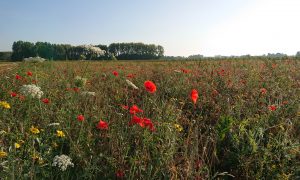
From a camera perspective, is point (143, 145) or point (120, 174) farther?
point (143, 145)

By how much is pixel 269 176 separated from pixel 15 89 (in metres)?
4.66

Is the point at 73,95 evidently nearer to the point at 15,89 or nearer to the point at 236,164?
the point at 15,89

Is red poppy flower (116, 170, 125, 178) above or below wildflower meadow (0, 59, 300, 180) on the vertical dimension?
below

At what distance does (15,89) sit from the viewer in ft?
18.4

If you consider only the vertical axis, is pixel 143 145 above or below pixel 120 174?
above

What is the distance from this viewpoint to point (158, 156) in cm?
275

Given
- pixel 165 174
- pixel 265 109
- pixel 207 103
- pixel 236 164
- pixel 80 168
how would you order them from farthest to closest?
pixel 207 103 < pixel 265 109 < pixel 236 164 < pixel 80 168 < pixel 165 174

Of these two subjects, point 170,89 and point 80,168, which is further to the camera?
point 170,89

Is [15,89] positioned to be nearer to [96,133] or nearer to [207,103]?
[96,133]

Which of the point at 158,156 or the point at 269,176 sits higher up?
the point at 158,156

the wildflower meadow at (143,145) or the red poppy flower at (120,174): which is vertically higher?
the wildflower meadow at (143,145)

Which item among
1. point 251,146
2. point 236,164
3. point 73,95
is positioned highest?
point 73,95

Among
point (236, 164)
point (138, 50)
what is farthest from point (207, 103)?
point (138, 50)

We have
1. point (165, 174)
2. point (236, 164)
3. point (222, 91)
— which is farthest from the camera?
point (222, 91)
